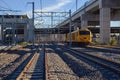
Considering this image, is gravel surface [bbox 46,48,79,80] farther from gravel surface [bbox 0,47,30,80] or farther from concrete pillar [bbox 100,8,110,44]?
concrete pillar [bbox 100,8,110,44]

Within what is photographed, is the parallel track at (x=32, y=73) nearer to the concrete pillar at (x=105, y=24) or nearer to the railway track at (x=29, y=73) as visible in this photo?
the railway track at (x=29, y=73)

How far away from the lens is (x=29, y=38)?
357 feet

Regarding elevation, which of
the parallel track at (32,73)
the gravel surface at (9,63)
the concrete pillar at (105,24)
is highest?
the concrete pillar at (105,24)

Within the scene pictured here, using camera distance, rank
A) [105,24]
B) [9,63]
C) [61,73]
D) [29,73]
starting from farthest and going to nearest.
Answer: [105,24] < [9,63] < [61,73] < [29,73]

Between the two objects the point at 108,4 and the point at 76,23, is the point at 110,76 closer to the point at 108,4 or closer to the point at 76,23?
the point at 108,4

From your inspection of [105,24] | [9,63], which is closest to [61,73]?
[9,63]

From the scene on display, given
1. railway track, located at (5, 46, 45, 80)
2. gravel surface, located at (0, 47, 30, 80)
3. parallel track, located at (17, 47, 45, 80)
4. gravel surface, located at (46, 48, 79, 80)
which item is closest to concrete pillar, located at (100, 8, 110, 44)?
gravel surface, located at (0, 47, 30, 80)

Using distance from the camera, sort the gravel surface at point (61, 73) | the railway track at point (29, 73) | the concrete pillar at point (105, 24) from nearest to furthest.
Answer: the railway track at point (29, 73) → the gravel surface at point (61, 73) → the concrete pillar at point (105, 24)

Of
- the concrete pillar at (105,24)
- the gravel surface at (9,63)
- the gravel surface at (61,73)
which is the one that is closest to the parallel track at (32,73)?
the gravel surface at (61,73)

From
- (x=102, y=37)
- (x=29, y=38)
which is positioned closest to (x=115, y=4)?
(x=102, y=37)

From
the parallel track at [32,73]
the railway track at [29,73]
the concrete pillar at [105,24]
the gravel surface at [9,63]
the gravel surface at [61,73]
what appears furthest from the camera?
the concrete pillar at [105,24]

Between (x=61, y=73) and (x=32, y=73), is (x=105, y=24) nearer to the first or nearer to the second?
(x=61, y=73)

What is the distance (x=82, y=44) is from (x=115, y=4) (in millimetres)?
10236

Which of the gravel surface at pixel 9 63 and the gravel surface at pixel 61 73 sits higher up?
the gravel surface at pixel 61 73
